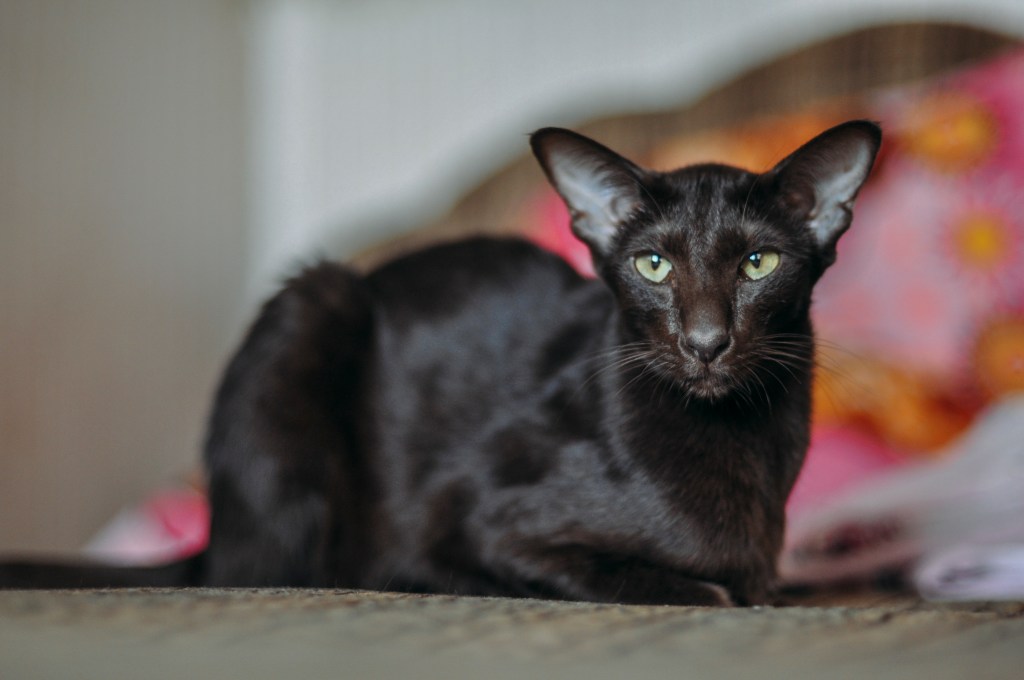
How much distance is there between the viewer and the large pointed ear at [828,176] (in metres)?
0.80

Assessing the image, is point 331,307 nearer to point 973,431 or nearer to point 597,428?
point 597,428

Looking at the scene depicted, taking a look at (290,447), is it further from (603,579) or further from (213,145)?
(213,145)

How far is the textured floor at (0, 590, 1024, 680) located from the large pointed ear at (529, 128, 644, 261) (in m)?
0.42

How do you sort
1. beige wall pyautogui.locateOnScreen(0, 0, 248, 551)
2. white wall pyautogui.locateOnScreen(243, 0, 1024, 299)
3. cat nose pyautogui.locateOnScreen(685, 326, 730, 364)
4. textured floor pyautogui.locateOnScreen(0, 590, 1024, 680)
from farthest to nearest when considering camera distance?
white wall pyautogui.locateOnScreen(243, 0, 1024, 299) → beige wall pyautogui.locateOnScreen(0, 0, 248, 551) → cat nose pyautogui.locateOnScreen(685, 326, 730, 364) → textured floor pyautogui.locateOnScreen(0, 590, 1024, 680)

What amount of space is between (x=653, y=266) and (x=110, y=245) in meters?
1.63

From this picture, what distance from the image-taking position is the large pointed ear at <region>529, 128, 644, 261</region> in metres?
0.86

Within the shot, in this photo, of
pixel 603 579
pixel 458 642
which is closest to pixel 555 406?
pixel 603 579

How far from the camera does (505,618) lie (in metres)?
0.59

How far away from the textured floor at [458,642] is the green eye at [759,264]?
0.32m

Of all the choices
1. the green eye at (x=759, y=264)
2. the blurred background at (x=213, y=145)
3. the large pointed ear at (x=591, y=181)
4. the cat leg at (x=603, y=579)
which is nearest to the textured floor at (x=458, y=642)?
the cat leg at (x=603, y=579)

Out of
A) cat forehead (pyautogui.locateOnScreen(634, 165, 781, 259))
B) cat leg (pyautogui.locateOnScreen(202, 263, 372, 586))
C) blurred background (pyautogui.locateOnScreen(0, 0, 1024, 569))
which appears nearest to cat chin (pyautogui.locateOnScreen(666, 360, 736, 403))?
cat forehead (pyautogui.locateOnScreen(634, 165, 781, 259))

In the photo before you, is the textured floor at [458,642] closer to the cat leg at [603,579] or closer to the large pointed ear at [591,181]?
the cat leg at [603,579]

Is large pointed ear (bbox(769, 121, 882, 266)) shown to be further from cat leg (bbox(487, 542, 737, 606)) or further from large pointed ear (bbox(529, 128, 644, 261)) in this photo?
cat leg (bbox(487, 542, 737, 606))

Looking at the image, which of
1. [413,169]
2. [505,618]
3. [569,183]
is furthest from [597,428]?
[413,169]
